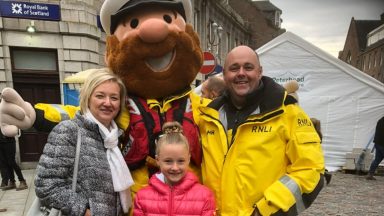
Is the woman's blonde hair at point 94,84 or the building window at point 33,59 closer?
the woman's blonde hair at point 94,84

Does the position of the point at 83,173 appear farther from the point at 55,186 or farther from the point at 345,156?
the point at 345,156

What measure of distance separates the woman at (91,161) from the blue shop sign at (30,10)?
729 centimetres

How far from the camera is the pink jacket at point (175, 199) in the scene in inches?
77.1

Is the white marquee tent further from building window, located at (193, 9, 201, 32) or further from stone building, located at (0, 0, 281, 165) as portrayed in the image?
building window, located at (193, 9, 201, 32)

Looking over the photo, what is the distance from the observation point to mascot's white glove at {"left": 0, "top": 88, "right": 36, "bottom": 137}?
1.99 m

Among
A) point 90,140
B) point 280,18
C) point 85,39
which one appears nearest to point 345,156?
point 85,39

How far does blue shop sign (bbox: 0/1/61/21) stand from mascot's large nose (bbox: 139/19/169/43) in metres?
7.32

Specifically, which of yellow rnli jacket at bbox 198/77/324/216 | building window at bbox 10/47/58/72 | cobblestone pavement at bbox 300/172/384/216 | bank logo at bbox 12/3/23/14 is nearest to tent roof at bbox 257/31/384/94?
cobblestone pavement at bbox 300/172/384/216

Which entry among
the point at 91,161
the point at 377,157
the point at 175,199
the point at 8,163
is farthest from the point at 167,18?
the point at 377,157

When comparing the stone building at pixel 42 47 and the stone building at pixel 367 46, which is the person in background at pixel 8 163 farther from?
the stone building at pixel 367 46

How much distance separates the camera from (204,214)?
1.96 metres

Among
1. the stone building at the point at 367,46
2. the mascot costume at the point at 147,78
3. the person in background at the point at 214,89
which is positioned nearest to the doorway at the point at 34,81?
the person in background at the point at 214,89

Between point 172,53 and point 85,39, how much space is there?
7.21m

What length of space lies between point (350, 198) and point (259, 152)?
560 centimetres
